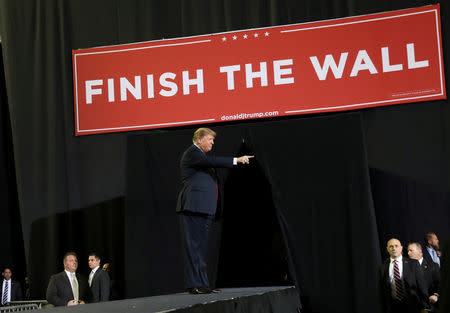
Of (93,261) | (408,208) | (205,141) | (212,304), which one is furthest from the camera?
(408,208)

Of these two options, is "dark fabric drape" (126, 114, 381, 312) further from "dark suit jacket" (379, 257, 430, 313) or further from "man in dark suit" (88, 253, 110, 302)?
"man in dark suit" (88, 253, 110, 302)

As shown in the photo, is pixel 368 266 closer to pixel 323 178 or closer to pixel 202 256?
pixel 323 178

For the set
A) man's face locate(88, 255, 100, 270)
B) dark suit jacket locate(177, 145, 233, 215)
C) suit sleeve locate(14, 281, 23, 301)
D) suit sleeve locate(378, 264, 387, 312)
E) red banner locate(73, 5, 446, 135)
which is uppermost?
red banner locate(73, 5, 446, 135)

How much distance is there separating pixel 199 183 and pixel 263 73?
4.20 meters

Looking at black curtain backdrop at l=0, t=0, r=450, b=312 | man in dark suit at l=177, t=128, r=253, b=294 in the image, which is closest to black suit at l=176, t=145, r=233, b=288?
man in dark suit at l=177, t=128, r=253, b=294

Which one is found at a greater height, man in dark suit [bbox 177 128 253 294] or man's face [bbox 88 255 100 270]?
man in dark suit [bbox 177 128 253 294]

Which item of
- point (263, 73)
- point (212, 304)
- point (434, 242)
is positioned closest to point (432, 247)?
point (434, 242)

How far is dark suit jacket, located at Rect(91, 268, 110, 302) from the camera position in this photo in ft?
25.5

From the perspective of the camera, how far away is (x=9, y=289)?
9562 millimetres

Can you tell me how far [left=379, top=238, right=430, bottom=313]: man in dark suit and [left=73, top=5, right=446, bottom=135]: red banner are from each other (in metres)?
2.35

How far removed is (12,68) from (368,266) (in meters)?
5.62

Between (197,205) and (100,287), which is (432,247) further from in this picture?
(197,205)

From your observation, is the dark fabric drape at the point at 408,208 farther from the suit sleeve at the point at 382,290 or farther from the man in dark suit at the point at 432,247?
the suit sleeve at the point at 382,290

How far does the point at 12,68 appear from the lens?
9641 mm
